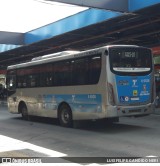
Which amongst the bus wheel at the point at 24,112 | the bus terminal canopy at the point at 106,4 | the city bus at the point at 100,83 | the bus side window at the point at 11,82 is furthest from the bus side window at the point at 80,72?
the bus side window at the point at 11,82

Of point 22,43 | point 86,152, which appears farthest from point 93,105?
point 22,43

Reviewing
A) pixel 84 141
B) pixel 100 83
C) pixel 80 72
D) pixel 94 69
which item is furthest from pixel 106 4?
pixel 84 141

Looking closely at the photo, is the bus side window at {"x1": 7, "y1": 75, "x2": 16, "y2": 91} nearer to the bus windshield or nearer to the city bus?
the city bus

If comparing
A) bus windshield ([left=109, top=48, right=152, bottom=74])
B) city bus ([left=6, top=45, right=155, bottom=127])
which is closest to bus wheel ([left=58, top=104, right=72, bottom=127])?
city bus ([left=6, top=45, right=155, bottom=127])

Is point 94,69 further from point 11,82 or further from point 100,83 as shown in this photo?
point 11,82

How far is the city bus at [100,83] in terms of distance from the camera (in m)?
12.8

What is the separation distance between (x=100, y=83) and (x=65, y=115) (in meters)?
2.89

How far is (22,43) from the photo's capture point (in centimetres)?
2845

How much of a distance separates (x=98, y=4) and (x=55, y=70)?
3362 millimetres

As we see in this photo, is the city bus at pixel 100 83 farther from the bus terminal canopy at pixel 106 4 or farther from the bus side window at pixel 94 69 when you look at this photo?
the bus terminal canopy at pixel 106 4

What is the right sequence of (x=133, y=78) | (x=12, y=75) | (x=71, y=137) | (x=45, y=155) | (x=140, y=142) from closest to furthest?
(x=45, y=155)
(x=140, y=142)
(x=71, y=137)
(x=133, y=78)
(x=12, y=75)

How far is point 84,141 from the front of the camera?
36.7ft

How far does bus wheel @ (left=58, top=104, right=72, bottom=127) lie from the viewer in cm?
1486

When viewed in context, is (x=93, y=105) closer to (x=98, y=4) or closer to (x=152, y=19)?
(x=98, y=4)
